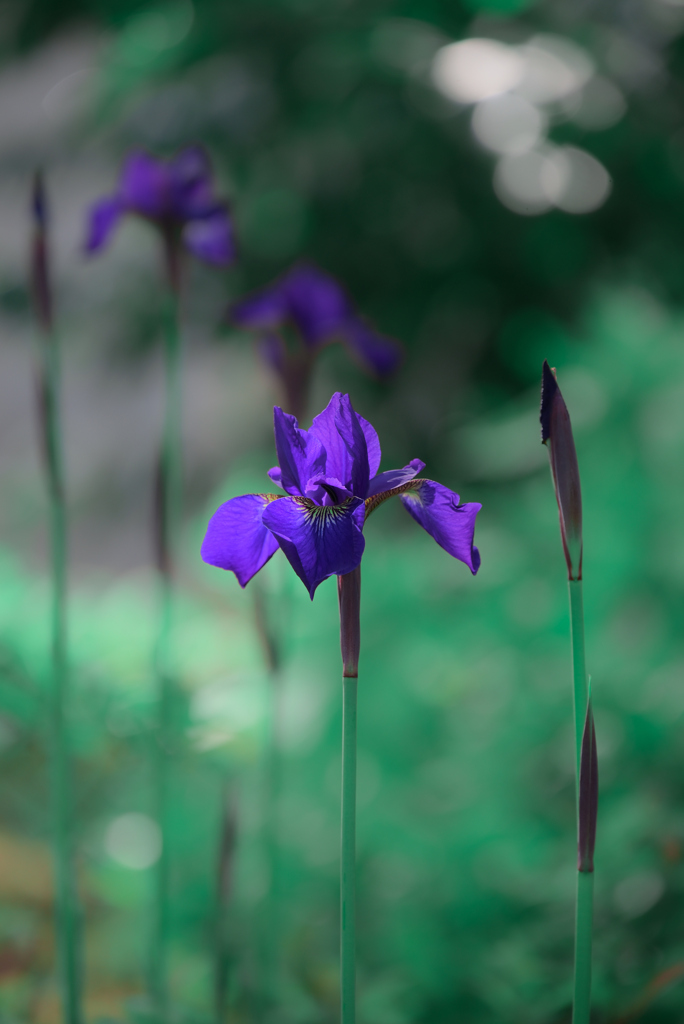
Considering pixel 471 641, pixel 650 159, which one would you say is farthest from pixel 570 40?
pixel 471 641

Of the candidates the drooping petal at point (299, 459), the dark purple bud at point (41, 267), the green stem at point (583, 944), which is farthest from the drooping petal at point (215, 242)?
the green stem at point (583, 944)

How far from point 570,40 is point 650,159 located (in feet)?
0.75

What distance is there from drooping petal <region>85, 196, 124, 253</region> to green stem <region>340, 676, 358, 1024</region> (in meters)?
0.40

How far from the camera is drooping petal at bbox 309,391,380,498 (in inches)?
8.6

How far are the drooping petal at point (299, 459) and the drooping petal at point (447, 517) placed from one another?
0.10ft

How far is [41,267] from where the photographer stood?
15.8 inches

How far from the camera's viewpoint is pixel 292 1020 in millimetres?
429

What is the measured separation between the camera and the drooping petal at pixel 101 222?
50 cm

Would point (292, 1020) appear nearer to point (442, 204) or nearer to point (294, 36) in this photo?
point (442, 204)

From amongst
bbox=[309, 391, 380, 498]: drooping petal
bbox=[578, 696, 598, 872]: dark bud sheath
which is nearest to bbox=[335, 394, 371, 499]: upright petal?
bbox=[309, 391, 380, 498]: drooping petal

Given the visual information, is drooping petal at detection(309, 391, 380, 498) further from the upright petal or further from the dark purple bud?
the dark purple bud

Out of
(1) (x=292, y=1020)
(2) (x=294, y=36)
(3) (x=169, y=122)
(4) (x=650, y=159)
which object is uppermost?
(2) (x=294, y=36)

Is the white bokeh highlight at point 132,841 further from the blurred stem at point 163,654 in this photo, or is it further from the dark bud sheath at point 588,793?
the dark bud sheath at point 588,793

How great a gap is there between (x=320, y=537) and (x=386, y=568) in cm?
63
